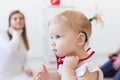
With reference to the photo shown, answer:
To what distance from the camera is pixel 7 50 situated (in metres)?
2.34

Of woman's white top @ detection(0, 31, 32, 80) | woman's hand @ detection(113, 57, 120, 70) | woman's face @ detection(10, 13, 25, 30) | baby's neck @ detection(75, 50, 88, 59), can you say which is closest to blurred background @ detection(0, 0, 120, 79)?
woman's hand @ detection(113, 57, 120, 70)

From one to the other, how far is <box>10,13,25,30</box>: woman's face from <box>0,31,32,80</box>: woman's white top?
92mm

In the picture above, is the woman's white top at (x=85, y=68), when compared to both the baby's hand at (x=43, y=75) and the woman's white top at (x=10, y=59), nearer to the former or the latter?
the baby's hand at (x=43, y=75)

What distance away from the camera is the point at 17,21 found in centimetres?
244

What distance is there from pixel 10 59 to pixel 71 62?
1546 mm

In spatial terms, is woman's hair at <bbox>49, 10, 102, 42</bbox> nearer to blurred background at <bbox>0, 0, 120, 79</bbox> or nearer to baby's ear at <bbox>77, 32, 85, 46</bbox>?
baby's ear at <bbox>77, 32, 85, 46</bbox>

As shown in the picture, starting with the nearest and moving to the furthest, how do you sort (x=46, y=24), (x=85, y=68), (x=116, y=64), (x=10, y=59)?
(x=85, y=68) → (x=10, y=59) → (x=116, y=64) → (x=46, y=24)

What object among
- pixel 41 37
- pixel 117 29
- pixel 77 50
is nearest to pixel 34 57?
pixel 41 37

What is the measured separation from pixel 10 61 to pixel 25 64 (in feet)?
0.52

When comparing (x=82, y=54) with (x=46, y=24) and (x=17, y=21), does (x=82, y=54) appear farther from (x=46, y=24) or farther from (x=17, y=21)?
(x=46, y=24)

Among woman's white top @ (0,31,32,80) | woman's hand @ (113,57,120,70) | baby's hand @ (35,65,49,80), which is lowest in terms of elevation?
woman's hand @ (113,57,120,70)

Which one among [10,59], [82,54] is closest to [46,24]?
[10,59]

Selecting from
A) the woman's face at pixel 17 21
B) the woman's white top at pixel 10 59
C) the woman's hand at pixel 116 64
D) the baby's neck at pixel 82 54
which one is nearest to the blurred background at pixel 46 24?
the woman's hand at pixel 116 64

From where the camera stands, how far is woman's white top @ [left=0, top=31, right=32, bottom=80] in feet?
7.66
